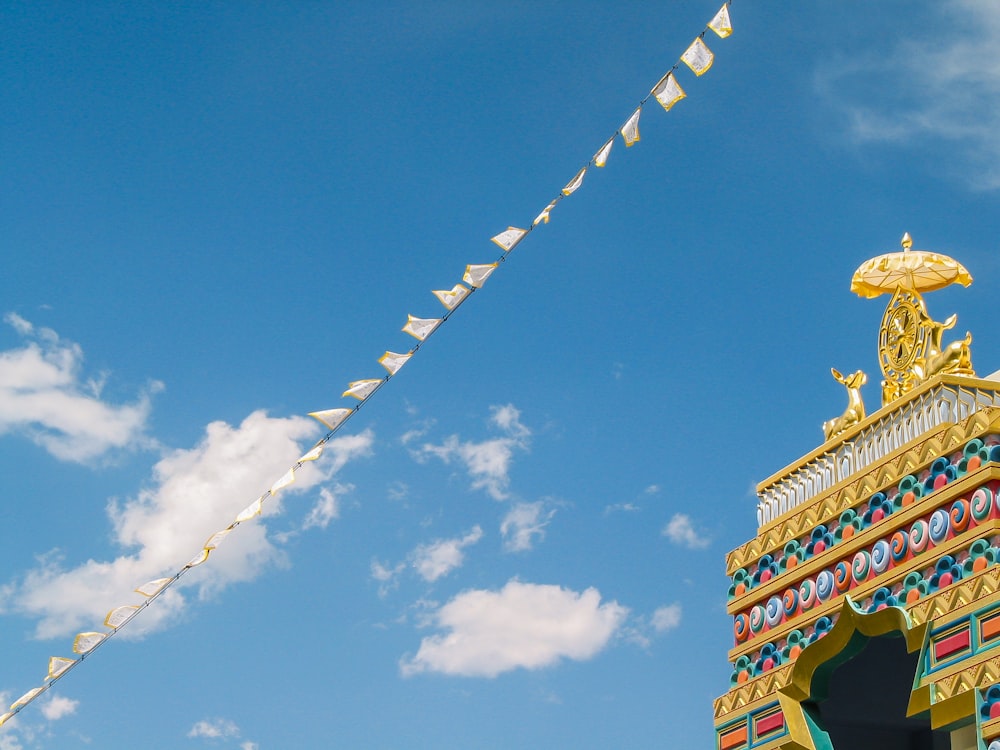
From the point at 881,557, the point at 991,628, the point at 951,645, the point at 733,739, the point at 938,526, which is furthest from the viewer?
the point at 733,739

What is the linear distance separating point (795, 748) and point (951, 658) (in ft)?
6.35

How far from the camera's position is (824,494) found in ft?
38.9

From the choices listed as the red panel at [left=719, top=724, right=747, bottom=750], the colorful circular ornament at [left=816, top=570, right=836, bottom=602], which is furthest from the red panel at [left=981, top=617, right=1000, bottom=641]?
the red panel at [left=719, top=724, right=747, bottom=750]

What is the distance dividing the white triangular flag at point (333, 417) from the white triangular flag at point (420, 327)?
0.94 m

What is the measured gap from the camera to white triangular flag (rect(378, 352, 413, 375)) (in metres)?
13.1

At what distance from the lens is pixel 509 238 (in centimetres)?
1320

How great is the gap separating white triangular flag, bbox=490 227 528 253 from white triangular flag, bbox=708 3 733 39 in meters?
2.49

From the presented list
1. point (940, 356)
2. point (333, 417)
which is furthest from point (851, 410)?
point (333, 417)

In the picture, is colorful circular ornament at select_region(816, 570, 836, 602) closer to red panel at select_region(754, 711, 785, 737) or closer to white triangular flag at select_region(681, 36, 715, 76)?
red panel at select_region(754, 711, 785, 737)

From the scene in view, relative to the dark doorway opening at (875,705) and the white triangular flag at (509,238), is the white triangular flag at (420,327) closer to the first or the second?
the white triangular flag at (509,238)

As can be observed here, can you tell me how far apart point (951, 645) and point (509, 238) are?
17.7 ft

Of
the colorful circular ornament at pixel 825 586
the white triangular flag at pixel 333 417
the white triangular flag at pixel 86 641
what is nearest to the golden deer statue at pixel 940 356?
the colorful circular ornament at pixel 825 586

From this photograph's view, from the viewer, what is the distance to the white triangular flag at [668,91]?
12.8 meters

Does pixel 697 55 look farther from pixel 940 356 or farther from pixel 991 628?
pixel 991 628
